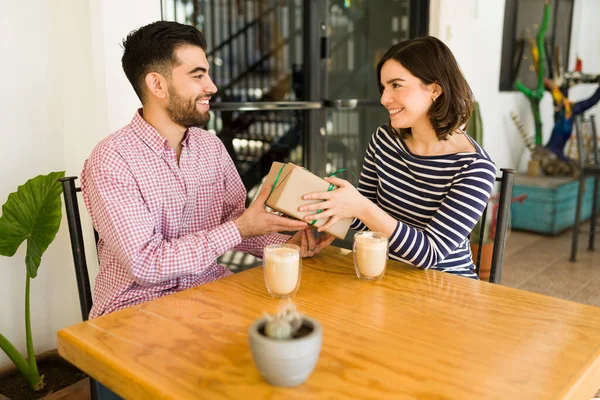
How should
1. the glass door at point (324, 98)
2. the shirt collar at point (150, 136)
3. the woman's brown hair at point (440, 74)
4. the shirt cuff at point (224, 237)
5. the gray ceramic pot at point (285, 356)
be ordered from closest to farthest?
the gray ceramic pot at point (285, 356)
the shirt cuff at point (224, 237)
the shirt collar at point (150, 136)
the woman's brown hair at point (440, 74)
the glass door at point (324, 98)

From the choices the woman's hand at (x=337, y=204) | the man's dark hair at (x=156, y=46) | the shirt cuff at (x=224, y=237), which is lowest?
the shirt cuff at (x=224, y=237)

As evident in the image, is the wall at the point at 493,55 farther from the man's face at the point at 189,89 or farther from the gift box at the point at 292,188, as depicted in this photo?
the gift box at the point at 292,188

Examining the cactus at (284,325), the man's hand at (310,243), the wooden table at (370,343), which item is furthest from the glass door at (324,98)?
the cactus at (284,325)

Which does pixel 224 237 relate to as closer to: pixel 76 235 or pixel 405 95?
pixel 76 235

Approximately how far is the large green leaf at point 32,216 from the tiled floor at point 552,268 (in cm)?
271

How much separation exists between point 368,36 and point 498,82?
61.4 inches

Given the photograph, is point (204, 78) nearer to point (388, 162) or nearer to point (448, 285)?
point (388, 162)

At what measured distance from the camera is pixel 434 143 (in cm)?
168

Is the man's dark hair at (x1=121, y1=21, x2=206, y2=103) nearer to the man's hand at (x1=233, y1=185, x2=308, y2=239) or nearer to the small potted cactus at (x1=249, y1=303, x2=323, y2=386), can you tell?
the man's hand at (x1=233, y1=185, x2=308, y2=239)

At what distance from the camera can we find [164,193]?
148cm

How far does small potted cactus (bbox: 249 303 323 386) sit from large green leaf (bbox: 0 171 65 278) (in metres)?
1.12

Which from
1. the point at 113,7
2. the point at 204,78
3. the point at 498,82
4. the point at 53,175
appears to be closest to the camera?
the point at 204,78

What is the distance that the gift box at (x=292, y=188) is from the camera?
49.7 inches

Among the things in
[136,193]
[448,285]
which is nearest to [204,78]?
[136,193]
